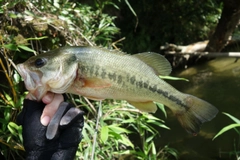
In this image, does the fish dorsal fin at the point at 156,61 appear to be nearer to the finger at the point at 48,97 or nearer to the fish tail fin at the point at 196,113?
the fish tail fin at the point at 196,113

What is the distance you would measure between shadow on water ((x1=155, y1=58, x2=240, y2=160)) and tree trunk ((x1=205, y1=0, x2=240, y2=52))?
591 millimetres

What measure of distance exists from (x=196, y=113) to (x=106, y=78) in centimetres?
68

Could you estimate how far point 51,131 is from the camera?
6.14ft

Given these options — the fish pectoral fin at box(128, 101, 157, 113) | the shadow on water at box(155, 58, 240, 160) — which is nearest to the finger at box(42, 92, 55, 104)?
the fish pectoral fin at box(128, 101, 157, 113)

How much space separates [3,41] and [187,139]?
11.6 feet

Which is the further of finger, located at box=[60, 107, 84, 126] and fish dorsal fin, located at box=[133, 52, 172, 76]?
fish dorsal fin, located at box=[133, 52, 172, 76]

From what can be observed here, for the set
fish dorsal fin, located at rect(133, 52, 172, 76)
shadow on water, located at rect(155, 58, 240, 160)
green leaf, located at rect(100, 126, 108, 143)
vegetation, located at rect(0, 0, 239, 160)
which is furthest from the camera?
shadow on water, located at rect(155, 58, 240, 160)

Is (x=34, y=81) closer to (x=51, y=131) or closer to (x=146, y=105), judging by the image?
(x=51, y=131)

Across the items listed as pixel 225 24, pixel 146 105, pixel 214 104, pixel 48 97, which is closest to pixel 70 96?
pixel 146 105

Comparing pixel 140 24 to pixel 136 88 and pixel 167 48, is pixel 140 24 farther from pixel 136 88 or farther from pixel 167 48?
pixel 136 88

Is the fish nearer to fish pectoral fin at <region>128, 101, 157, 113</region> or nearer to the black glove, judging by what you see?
fish pectoral fin at <region>128, 101, 157, 113</region>

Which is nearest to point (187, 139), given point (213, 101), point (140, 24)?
point (213, 101)

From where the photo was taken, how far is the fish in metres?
1.83

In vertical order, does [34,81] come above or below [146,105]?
above
